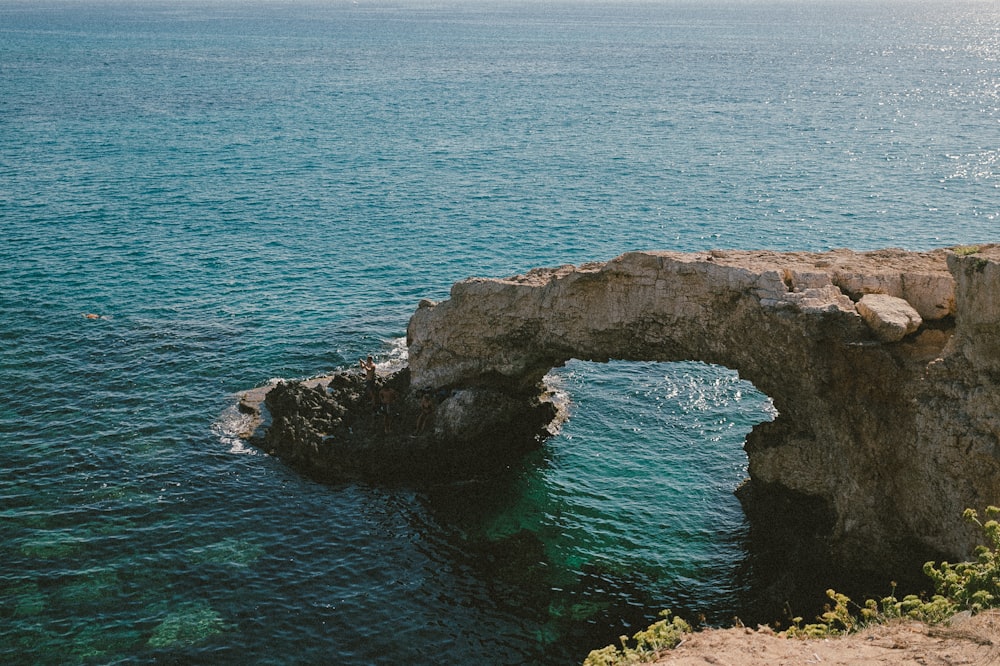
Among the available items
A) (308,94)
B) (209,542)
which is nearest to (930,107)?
(308,94)

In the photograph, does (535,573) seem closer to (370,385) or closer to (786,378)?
(786,378)

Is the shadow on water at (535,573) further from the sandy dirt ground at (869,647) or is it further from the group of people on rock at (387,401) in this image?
the sandy dirt ground at (869,647)

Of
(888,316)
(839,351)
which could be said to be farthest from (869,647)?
(888,316)

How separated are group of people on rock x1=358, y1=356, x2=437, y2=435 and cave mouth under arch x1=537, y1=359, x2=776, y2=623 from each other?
4819 millimetres

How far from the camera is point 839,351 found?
27.4 meters

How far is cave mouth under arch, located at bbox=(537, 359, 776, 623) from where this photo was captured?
3030cm

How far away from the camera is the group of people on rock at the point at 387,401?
37.5m

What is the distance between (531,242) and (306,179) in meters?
25.5

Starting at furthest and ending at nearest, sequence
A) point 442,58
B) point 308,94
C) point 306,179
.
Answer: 1. point 442,58
2. point 308,94
3. point 306,179

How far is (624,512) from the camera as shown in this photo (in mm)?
33625

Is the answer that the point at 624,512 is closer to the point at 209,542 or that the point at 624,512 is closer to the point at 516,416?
the point at 516,416

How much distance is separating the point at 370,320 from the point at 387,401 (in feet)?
42.7

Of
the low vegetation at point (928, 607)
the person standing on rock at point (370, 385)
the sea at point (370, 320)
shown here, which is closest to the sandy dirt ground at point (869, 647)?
the low vegetation at point (928, 607)

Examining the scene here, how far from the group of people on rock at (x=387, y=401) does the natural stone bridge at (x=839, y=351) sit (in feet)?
15.6
